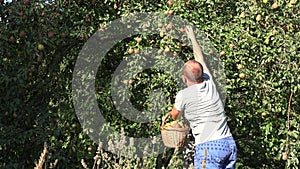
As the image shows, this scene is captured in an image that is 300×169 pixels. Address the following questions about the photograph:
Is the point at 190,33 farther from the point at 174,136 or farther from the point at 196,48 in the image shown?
the point at 174,136

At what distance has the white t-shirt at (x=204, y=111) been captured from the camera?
3.51m

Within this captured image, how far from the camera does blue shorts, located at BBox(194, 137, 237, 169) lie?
3441 millimetres

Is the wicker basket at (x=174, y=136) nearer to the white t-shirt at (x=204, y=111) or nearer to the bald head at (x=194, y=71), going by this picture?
the white t-shirt at (x=204, y=111)

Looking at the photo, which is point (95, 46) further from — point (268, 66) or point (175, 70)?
point (268, 66)

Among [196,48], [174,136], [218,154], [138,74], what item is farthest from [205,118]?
[138,74]

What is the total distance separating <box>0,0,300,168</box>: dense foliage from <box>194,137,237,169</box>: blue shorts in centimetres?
65

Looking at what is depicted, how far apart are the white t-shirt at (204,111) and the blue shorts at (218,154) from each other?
4cm

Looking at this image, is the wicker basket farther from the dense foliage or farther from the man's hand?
the man's hand

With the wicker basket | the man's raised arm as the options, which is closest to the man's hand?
the man's raised arm

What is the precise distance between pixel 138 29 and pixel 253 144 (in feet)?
4.72

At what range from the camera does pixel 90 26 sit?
4.39 metres

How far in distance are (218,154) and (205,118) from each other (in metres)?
0.26

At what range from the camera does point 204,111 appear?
11.6 ft

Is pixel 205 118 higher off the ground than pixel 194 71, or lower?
lower
